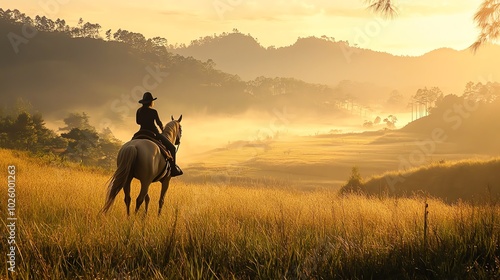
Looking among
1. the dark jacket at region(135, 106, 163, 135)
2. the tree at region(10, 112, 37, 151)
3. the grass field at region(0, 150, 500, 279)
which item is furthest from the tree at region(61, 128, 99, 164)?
the grass field at region(0, 150, 500, 279)

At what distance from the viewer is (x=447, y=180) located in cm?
3066

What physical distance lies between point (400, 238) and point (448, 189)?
2546 cm

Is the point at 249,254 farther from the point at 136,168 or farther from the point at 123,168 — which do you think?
the point at 136,168

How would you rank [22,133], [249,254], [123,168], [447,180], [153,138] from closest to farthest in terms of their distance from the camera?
[249,254] → [123,168] → [153,138] → [447,180] → [22,133]

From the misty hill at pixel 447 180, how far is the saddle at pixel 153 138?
54.6 ft

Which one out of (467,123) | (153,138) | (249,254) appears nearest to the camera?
(249,254)

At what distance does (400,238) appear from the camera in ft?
22.6

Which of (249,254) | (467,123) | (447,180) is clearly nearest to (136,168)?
(249,254)

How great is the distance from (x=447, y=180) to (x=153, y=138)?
24645 millimetres

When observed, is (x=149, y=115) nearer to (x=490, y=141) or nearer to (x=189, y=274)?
(x=189, y=274)

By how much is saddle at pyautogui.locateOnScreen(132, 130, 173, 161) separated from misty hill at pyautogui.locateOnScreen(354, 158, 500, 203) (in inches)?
655

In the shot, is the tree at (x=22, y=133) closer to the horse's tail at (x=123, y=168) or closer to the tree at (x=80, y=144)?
the tree at (x=80, y=144)

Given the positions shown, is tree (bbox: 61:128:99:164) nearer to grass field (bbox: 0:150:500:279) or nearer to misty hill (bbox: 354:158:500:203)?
misty hill (bbox: 354:158:500:203)

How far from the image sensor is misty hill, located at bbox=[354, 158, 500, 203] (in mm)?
28172
